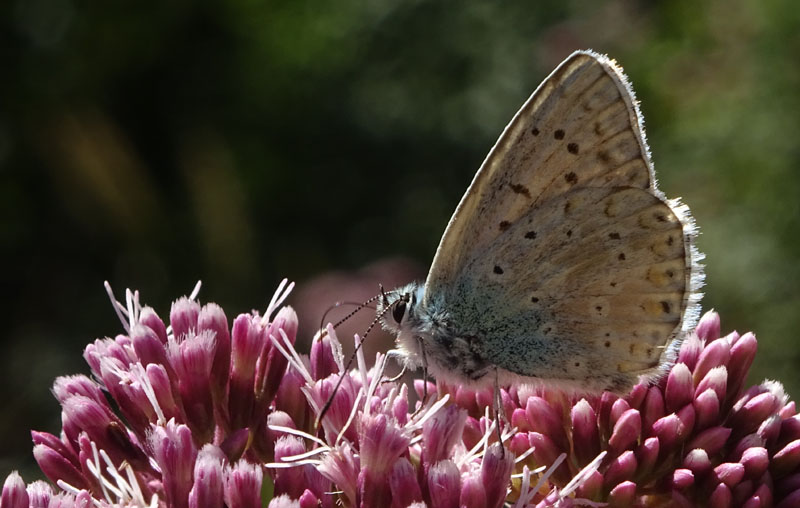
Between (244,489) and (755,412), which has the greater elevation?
(755,412)

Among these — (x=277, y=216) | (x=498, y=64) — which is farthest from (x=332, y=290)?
(x=498, y=64)

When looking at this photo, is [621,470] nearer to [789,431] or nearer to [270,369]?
[789,431]

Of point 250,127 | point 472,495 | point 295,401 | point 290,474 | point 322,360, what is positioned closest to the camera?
point 472,495

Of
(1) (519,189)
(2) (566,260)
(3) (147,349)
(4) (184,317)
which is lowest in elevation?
(3) (147,349)

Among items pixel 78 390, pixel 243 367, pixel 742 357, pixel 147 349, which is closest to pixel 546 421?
pixel 742 357

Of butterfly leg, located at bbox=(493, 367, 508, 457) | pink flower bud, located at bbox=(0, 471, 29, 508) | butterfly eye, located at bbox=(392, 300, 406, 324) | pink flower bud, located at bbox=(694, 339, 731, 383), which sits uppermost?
butterfly eye, located at bbox=(392, 300, 406, 324)

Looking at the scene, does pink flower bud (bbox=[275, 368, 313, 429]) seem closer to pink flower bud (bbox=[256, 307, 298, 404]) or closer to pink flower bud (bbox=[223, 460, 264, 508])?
pink flower bud (bbox=[256, 307, 298, 404])

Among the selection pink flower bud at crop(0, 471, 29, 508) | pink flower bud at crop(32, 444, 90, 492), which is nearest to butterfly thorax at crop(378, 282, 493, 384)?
pink flower bud at crop(32, 444, 90, 492)
